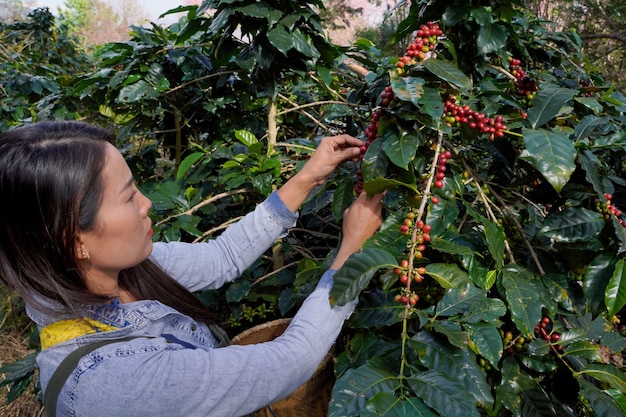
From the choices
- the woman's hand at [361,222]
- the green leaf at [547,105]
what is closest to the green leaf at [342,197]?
the woman's hand at [361,222]

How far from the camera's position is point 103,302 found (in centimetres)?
95

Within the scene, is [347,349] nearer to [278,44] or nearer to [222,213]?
[278,44]

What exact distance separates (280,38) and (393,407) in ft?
3.78

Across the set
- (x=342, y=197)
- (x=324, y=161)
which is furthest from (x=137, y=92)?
(x=342, y=197)

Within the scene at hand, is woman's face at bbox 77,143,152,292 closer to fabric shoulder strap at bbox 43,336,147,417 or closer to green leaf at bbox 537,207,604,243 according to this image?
fabric shoulder strap at bbox 43,336,147,417

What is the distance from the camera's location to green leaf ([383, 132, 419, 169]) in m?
0.94

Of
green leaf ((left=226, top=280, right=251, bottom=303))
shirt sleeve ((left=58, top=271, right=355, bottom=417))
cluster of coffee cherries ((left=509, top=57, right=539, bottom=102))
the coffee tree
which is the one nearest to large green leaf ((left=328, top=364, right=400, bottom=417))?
the coffee tree

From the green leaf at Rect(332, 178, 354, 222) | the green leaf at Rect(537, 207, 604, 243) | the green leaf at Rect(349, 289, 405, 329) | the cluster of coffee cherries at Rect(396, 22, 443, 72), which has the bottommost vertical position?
the green leaf at Rect(349, 289, 405, 329)

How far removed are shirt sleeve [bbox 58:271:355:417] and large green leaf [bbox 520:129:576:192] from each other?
50cm

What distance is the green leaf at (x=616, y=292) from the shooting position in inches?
37.3

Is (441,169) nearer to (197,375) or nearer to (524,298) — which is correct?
(524,298)

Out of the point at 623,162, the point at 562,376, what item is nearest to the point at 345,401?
the point at 562,376

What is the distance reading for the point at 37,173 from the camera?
83cm

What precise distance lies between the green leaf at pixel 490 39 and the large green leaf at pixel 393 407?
0.90 m
